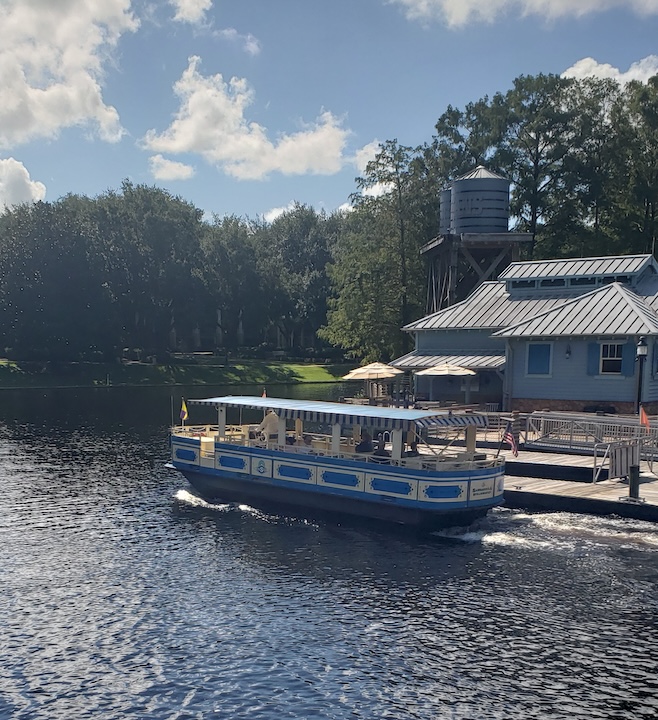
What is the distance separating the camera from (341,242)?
109 meters

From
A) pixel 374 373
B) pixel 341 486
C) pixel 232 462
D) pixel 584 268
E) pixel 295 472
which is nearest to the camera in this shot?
pixel 341 486

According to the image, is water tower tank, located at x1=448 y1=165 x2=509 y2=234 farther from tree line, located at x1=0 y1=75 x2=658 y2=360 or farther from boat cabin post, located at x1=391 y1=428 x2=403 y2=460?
boat cabin post, located at x1=391 y1=428 x2=403 y2=460

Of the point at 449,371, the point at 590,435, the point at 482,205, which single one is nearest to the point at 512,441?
the point at 590,435

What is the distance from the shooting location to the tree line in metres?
76.8

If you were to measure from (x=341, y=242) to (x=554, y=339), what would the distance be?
70.5 m

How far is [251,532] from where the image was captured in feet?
88.3

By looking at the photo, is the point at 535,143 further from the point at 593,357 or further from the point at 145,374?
the point at 145,374

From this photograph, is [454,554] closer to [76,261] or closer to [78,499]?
[78,499]

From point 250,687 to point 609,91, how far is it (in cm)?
7763

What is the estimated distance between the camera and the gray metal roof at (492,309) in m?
47.3

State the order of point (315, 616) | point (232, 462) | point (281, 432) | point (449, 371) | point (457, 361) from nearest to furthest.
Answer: point (315, 616), point (281, 432), point (232, 462), point (449, 371), point (457, 361)

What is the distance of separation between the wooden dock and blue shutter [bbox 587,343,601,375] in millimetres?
7334

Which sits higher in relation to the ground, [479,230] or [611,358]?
[479,230]

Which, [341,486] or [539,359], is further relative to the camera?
[539,359]
